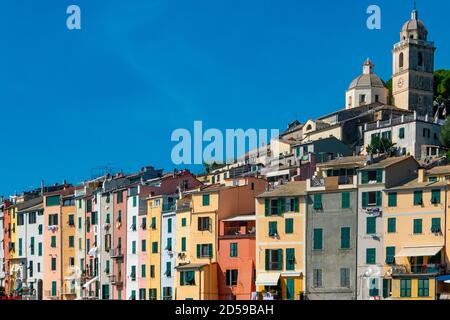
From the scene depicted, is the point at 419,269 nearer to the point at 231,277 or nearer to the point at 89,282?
the point at 231,277

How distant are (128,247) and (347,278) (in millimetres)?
24333

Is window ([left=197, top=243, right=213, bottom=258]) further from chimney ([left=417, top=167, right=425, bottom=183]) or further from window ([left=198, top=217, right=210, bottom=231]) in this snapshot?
chimney ([left=417, top=167, right=425, bottom=183])

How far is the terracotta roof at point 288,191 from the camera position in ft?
236

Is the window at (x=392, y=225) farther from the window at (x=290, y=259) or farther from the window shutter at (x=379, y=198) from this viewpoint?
the window at (x=290, y=259)

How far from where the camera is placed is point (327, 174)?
72.2 m

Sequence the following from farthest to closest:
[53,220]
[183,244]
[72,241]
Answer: [53,220] → [72,241] → [183,244]

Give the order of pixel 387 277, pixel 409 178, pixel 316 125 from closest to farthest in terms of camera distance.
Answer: pixel 387 277
pixel 409 178
pixel 316 125

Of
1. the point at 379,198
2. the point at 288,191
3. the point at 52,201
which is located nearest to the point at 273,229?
the point at 288,191

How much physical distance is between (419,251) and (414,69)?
74.4m

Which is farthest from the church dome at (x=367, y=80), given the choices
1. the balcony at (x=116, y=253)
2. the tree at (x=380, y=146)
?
the balcony at (x=116, y=253)

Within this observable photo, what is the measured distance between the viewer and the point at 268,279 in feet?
230

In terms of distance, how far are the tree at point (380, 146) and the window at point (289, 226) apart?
31.2 meters
